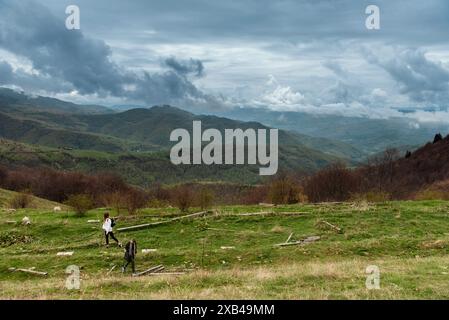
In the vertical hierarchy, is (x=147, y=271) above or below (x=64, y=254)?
above

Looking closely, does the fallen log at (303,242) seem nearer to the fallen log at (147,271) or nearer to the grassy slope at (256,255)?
the grassy slope at (256,255)

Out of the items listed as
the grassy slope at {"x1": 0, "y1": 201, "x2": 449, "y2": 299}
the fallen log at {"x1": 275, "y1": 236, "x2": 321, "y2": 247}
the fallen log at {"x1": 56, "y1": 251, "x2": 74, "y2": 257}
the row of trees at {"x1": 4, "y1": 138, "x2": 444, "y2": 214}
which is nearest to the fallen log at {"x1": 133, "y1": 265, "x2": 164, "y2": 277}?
the grassy slope at {"x1": 0, "y1": 201, "x2": 449, "y2": 299}

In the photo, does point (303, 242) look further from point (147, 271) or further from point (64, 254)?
point (64, 254)

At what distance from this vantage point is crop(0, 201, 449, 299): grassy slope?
1568 centimetres

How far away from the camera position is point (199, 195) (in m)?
46.3

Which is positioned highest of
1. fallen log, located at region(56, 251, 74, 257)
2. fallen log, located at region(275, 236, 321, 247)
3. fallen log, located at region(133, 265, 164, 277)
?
fallen log, located at region(275, 236, 321, 247)

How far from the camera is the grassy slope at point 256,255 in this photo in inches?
617

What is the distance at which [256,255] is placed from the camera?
88.6 ft

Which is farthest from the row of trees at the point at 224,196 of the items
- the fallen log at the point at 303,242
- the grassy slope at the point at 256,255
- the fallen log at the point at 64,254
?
the fallen log at the point at 303,242

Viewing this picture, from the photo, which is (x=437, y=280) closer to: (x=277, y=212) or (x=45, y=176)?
(x=277, y=212)

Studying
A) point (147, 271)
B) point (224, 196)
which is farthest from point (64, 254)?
point (224, 196)

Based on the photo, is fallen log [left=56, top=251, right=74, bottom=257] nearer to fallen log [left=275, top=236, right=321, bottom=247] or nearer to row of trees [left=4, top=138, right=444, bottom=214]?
fallen log [left=275, top=236, right=321, bottom=247]

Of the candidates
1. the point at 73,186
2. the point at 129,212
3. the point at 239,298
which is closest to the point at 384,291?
the point at 239,298
